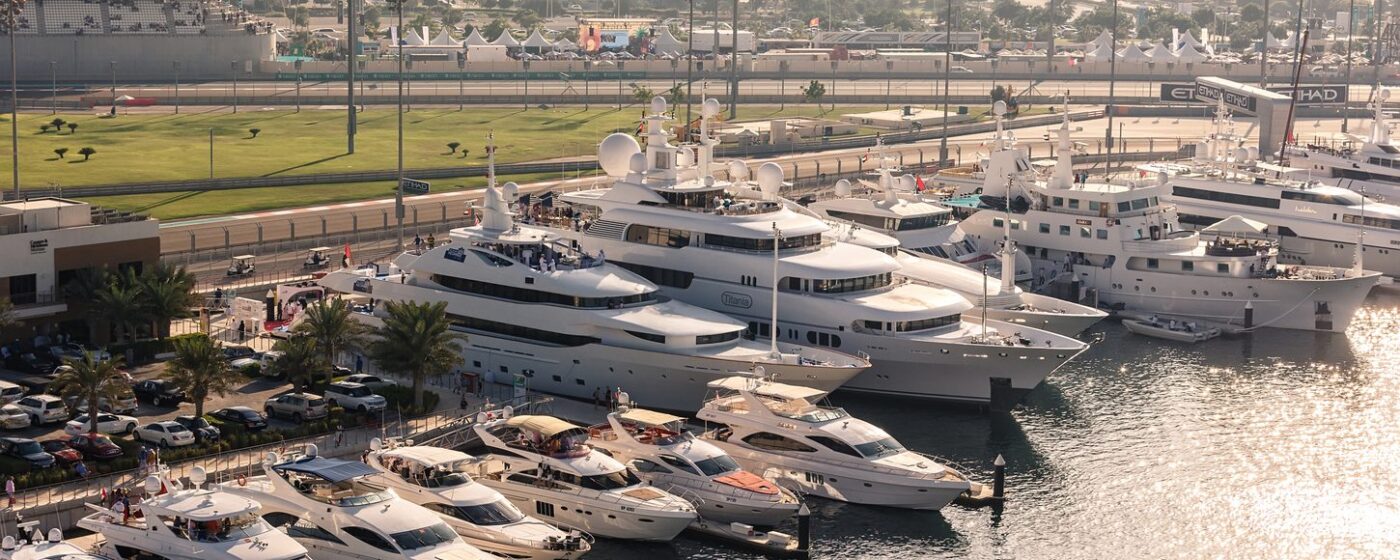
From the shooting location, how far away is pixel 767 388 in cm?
6234

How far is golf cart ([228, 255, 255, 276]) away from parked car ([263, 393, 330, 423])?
2512cm

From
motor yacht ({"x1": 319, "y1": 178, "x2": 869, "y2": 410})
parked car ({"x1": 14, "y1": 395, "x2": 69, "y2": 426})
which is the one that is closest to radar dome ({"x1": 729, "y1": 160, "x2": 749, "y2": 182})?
motor yacht ({"x1": 319, "y1": 178, "x2": 869, "y2": 410})

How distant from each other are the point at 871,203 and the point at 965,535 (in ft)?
119

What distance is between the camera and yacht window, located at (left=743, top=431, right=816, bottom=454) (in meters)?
59.9

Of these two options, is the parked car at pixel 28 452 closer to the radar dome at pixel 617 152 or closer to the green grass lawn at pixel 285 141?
the radar dome at pixel 617 152

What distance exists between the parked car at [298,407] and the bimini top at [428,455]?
793cm

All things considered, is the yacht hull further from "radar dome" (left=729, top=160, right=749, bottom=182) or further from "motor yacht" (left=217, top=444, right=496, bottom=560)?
"radar dome" (left=729, top=160, right=749, bottom=182)

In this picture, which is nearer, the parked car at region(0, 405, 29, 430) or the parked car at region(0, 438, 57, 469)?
Result: the parked car at region(0, 438, 57, 469)

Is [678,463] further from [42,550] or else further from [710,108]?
[710,108]

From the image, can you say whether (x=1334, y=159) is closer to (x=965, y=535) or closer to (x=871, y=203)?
(x=871, y=203)

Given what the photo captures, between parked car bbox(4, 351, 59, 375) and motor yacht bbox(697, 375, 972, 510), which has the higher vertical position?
parked car bbox(4, 351, 59, 375)

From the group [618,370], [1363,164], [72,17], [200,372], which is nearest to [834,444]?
[618,370]

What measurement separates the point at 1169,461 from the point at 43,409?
38.9 metres

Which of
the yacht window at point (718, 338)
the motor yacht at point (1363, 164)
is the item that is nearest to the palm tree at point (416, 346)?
the yacht window at point (718, 338)
